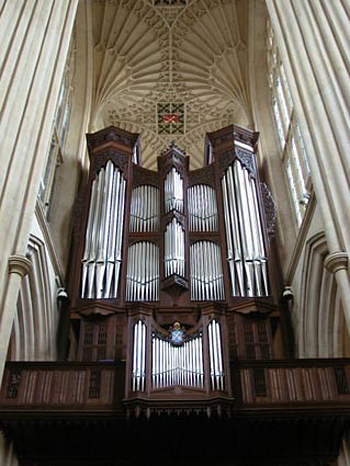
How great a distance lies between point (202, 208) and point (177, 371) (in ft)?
19.8

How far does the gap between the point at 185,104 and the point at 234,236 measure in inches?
352

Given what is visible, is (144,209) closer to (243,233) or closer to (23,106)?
(243,233)

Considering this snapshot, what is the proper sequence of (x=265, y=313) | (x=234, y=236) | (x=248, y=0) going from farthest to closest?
(x=248, y=0), (x=234, y=236), (x=265, y=313)

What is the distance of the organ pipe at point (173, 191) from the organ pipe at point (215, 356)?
4.88 meters

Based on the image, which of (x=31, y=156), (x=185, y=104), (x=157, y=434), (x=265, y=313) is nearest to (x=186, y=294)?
(x=265, y=313)

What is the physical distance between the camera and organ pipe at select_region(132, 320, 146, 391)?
960 centimetres

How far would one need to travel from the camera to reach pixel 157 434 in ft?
32.4

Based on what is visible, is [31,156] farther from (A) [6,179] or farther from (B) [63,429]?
(B) [63,429]

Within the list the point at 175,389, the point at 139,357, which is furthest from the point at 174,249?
the point at 175,389

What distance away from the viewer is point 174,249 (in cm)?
1356

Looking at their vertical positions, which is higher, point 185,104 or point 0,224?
point 185,104

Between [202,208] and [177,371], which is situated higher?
[202,208]

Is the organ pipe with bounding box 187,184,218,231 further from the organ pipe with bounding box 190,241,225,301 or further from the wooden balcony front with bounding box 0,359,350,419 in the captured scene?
the wooden balcony front with bounding box 0,359,350,419

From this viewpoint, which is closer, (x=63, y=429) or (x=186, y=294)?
(x=63, y=429)
